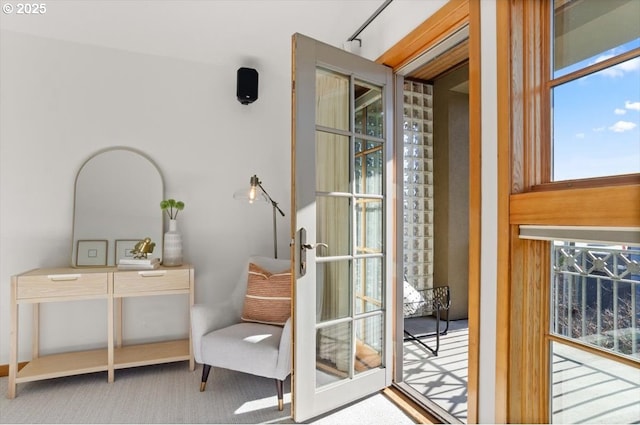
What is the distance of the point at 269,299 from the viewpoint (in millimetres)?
2379

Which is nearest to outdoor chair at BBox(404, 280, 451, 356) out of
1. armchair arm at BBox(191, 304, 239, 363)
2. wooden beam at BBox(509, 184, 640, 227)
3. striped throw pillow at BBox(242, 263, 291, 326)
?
striped throw pillow at BBox(242, 263, 291, 326)

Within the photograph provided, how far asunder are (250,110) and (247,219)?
0.97 m

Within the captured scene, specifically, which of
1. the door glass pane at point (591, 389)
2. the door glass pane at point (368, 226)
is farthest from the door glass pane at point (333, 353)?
the door glass pane at point (591, 389)

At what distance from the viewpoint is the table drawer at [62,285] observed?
2.11 meters

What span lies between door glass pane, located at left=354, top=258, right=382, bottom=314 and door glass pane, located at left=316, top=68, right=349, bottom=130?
872mm

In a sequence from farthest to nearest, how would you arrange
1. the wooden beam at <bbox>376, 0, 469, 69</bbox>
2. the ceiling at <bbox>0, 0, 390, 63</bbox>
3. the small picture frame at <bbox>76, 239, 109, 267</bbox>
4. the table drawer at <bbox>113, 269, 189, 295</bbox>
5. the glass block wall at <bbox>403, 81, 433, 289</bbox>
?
1. the glass block wall at <bbox>403, 81, 433, 289</bbox>
2. the small picture frame at <bbox>76, 239, 109, 267</bbox>
3. the ceiling at <bbox>0, 0, 390, 63</bbox>
4. the table drawer at <bbox>113, 269, 189, 295</bbox>
5. the wooden beam at <bbox>376, 0, 469, 69</bbox>

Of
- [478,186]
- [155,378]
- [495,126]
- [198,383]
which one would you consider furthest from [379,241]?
[155,378]

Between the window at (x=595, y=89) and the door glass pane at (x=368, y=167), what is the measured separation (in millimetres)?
1024

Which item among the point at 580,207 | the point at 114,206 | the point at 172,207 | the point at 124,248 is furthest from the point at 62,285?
the point at 580,207

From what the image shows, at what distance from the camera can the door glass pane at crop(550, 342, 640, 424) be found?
1.09 m

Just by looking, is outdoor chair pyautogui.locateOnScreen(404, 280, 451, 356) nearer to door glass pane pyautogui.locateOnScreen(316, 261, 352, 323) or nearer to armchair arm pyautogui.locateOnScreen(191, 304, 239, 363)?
door glass pane pyautogui.locateOnScreen(316, 261, 352, 323)

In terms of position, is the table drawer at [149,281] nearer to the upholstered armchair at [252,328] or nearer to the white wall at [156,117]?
the upholstered armchair at [252,328]

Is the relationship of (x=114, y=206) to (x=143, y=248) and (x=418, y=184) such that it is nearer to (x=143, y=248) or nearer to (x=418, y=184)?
(x=143, y=248)

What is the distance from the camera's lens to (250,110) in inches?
118
